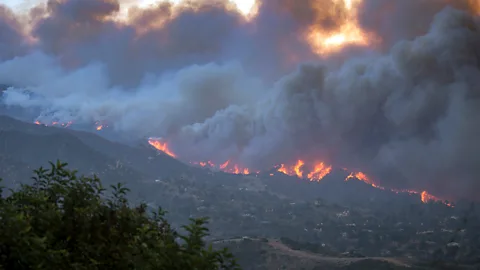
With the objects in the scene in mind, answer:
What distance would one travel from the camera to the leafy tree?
52.1 feet

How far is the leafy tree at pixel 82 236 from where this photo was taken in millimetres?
15883

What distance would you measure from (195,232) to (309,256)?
16651 centimetres

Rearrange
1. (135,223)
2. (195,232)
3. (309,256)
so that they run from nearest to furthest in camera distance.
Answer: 1. (195,232)
2. (135,223)
3. (309,256)

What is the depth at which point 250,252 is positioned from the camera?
18788 cm

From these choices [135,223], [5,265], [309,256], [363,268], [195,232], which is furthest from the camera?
[309,256]

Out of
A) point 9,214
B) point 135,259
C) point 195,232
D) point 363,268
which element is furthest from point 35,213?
point 363,268

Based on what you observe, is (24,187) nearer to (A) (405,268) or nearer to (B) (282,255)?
(A) (405,268)

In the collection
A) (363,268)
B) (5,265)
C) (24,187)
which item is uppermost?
(363,268)

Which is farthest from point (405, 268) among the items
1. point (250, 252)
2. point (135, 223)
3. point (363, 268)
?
point (135, 223)

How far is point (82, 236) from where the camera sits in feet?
60.7

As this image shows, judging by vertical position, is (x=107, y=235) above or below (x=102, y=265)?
above

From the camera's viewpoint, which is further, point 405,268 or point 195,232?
point 405,268

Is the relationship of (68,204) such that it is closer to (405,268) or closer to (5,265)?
(5,265)

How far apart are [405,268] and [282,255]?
45.5 meters
